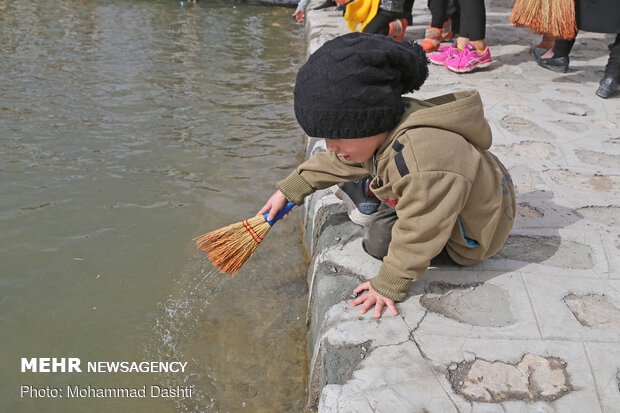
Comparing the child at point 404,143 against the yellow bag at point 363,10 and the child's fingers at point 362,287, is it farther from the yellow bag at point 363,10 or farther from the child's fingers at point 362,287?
the yellow bag at point 363,10

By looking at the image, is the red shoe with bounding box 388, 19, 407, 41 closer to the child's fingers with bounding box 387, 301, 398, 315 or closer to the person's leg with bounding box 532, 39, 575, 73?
the person's leg with bounding box 532, 39, 575, 73

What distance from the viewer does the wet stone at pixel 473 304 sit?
6.01ft

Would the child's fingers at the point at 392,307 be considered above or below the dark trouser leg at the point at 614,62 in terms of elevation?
below

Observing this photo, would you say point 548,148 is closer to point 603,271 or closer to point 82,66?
point 603,271

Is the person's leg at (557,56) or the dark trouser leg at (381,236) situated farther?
the person's leg at (557,56)

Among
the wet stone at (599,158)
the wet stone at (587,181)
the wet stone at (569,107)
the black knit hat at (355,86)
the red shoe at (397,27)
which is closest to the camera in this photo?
the black knit hat at (355,86)

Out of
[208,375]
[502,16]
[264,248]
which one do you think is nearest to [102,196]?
[264,248]

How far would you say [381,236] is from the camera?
2033 millimetres

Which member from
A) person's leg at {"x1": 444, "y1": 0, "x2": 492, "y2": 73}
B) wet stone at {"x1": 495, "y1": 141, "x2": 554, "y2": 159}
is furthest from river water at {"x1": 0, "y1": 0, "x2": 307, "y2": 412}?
person's leg at {"x1": 444, "y1": 0, "x2": 492, "y2": 73}

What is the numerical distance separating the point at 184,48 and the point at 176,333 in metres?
5.41

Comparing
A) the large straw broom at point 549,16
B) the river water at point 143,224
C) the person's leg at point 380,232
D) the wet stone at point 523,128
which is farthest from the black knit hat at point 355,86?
the large straw broom at point 549,16

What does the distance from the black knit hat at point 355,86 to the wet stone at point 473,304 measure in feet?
2.13

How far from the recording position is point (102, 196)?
3.37m

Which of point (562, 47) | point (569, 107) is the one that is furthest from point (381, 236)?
point (562, 47)
